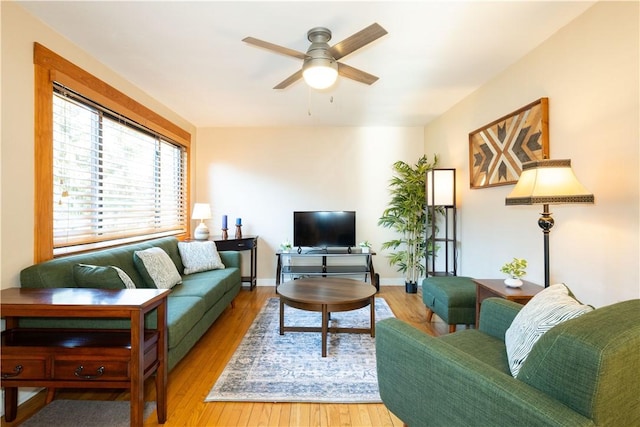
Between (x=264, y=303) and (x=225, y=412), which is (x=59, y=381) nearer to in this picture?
(x=225, y=412)

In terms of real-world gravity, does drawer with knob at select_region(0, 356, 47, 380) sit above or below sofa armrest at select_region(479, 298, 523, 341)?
below

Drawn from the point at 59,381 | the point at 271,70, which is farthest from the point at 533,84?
the point at 59,381

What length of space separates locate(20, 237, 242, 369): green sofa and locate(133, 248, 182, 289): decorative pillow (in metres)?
0.07

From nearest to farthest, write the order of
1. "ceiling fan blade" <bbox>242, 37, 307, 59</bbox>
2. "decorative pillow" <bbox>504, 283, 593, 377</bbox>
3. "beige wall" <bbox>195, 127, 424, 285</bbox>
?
1. "decorative pillow" <bbox>504, 283, 593, 377</bbox>
2. "ceiling fan blade" <bbox>242, 37, 307, 59</bbox>
3. "beige wall" <bbox>195, 127, 424, 285</bbox>

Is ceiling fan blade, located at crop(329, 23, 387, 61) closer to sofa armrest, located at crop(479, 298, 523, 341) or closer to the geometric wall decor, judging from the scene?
the geometric wall decor

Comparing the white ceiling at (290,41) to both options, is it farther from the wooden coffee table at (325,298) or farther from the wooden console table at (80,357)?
the wooden coffee table at (325,298)

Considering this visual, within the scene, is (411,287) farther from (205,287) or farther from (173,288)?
(173,288)

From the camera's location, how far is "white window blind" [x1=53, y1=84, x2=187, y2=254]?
232cm

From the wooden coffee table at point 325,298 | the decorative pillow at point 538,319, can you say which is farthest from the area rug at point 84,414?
the decorative pillow at point 538,319

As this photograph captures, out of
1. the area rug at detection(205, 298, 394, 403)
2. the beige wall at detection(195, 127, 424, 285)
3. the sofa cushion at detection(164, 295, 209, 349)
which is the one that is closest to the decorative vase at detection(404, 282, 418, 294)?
the beige wall at detection(195, 127, 424, 285)

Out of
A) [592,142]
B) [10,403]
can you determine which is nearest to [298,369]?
[10,403]

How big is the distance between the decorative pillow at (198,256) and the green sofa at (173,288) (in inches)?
2.5

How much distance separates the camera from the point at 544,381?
95 centimetres

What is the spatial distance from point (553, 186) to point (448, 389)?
1.37m
